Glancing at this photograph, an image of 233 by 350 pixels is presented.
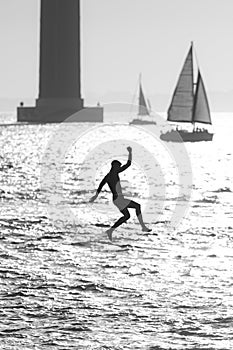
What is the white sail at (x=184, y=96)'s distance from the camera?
115 meters

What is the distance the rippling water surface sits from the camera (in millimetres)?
15867

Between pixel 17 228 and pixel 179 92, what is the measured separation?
3329 inches

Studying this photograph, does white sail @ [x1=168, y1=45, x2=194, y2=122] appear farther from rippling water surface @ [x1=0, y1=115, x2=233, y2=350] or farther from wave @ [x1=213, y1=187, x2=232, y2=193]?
rippling water surface @ [x1=0, y1=115, x2=233, y2=350]

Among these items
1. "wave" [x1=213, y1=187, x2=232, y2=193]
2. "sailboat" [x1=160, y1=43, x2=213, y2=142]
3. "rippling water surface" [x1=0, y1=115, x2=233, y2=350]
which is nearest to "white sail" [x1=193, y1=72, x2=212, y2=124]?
"sailboat" [x1=160, y1=43, x2=213, y2=142]

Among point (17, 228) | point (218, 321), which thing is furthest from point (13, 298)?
point (17, 228)

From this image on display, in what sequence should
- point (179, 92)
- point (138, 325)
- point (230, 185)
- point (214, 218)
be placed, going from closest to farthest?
1. point (138, 325)
2. point (214, 218)
3. point (230, 185)
4. point (179, 92)

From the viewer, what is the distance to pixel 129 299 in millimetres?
18656

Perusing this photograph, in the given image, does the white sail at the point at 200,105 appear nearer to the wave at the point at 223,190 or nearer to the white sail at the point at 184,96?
the white sail at the point at 184,96

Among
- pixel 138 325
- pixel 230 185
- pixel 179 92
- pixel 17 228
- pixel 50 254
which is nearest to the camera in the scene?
pixel 138 325

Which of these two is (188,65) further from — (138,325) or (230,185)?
(138,325)

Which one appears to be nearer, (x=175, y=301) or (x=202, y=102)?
(x=175, y=301)

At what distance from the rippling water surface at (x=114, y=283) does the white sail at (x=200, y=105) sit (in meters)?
78.2

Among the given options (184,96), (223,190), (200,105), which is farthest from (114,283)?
(200,105)

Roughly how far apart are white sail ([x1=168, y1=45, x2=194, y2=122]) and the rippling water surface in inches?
3040
